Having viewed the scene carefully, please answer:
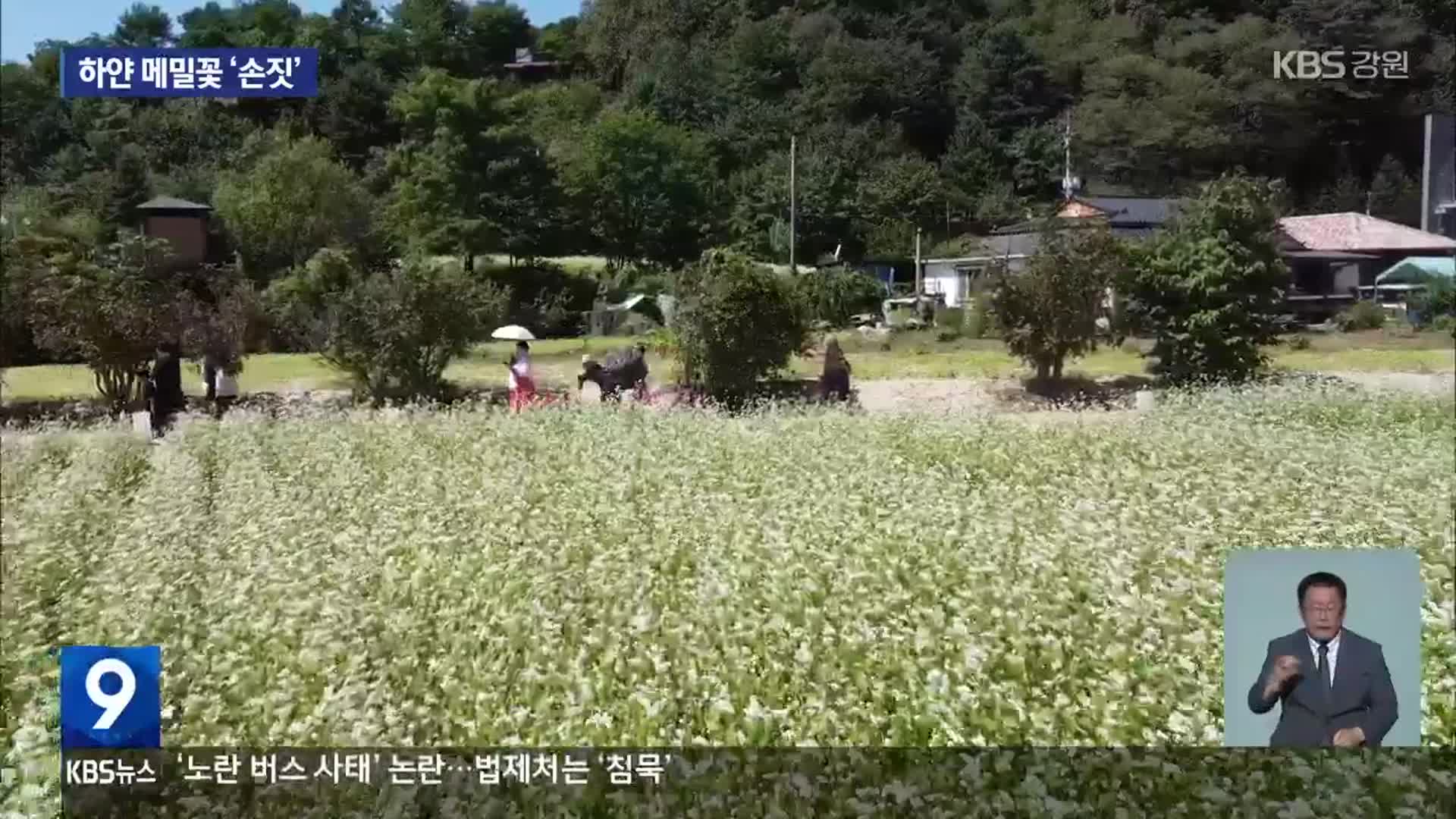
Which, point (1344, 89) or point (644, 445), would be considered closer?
point (1344, 89)

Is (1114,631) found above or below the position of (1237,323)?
below

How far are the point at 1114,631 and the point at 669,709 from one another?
115 cm

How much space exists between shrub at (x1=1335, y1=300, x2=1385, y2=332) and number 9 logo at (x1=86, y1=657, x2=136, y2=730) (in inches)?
134

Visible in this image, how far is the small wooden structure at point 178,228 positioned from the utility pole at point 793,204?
1.62 metres

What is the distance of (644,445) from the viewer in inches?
144

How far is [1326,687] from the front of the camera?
319 cm

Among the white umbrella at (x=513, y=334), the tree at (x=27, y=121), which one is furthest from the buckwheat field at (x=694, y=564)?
the tree at (x=27, y=121)

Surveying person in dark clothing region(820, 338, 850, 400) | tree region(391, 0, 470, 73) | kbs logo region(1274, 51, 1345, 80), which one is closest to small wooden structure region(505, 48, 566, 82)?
tree region(391, 0, 470, 73)

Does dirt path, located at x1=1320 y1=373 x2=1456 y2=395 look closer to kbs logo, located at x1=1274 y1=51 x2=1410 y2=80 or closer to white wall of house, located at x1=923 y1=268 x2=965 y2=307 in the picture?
kbs logo, located at x1=1274 y1=51 x2=1410 y2=80

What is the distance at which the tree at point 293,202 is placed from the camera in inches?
139

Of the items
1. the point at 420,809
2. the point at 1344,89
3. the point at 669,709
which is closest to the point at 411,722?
the point at 420,809

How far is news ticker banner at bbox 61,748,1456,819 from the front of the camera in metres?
3.12

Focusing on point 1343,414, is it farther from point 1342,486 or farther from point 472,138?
point 472,138

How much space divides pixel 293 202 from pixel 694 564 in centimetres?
151
